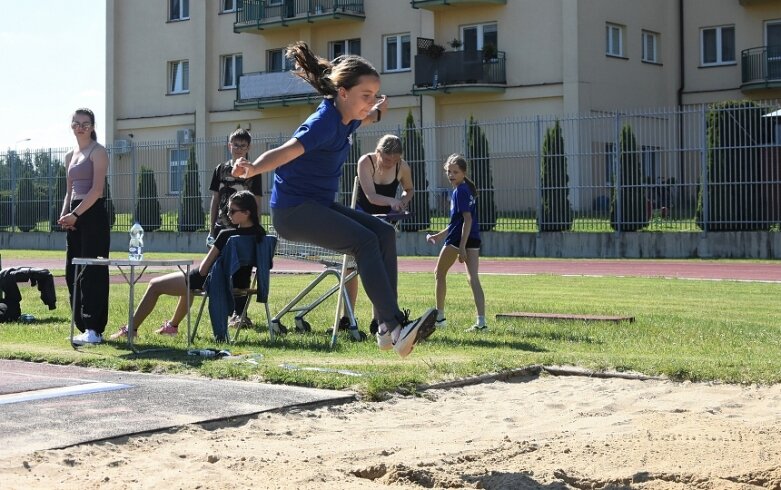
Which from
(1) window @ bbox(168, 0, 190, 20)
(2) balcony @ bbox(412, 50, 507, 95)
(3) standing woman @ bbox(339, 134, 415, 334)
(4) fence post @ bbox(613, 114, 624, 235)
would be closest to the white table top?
(3) standing woman @ bbox(339, 134, 415, 334)

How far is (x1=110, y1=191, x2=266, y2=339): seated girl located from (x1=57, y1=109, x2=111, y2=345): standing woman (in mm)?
382

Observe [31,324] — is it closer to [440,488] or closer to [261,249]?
[261,249]

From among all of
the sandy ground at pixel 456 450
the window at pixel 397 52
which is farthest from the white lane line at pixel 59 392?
the window at pixel 397 52

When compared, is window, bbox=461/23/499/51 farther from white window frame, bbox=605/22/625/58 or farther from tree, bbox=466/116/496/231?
tree, bbox=466/116/496/231

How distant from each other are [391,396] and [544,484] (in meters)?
2.46

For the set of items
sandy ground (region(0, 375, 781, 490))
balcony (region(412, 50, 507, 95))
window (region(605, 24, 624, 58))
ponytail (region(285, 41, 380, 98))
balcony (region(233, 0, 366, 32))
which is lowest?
sandy ground (region(0, 375, 781, 490))

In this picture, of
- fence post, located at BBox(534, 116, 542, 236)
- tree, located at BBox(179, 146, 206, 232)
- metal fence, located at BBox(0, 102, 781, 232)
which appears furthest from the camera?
tree, located at BBox(179, 146, 206, 232)

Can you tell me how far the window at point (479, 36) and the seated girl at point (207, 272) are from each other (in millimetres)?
31244

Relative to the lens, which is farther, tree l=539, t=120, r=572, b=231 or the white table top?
tree l=539, t=120, r=572, b=231

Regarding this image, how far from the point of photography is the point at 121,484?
531 centimetres

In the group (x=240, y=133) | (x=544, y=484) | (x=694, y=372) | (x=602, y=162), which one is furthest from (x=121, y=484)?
(x=602, y=162)

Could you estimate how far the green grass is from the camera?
28.7 feet

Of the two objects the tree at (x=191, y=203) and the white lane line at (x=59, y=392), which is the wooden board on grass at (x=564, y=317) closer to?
the white lane line at (x=59, y=392)

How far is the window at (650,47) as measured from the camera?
1686 inches
